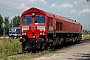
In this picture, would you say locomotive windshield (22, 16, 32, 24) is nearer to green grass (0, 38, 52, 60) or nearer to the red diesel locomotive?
the red diesel locomotive

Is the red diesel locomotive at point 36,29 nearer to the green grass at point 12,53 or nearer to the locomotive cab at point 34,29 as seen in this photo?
the locomotive cab at point 34,29

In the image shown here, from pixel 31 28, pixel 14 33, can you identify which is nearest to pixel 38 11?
pixel 31 28

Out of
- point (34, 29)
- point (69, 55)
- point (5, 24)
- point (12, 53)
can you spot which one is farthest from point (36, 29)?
point (5, 24)

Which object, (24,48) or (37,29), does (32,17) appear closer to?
(37,29)

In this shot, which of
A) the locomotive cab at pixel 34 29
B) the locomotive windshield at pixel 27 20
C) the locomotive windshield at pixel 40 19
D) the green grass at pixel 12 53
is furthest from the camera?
the locomotive windshield at pixel 27 20

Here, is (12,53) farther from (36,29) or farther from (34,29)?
(36,29)

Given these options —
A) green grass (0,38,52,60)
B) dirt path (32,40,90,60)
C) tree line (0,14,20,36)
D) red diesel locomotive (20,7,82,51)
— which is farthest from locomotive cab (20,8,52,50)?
tree line (0,14,20,36)

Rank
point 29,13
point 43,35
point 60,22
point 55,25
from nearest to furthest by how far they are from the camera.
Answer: point 43,35 < point 29,13 < point 55,25 < point 60,22

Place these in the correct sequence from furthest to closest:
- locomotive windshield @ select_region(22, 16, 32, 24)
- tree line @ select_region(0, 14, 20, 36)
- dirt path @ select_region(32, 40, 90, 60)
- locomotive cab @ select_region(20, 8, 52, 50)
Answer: tree line @ select_region(0, 14, 20, 36) < locomotive windshield @ select_region(22, 16, 32, 24) < locomotive cab @ select_region(20, 8, 52, 50) < dirt path @ select_region(32, 40, 90, 60)

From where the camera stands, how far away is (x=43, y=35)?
17750mm

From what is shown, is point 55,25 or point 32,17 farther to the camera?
point 55,25

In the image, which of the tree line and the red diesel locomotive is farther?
the tree line

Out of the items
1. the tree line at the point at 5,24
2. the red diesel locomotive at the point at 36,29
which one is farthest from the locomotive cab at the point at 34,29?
the tree line at the point at 5,24

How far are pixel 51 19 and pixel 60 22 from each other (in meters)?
3.96
